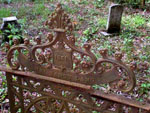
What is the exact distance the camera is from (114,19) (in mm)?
5578

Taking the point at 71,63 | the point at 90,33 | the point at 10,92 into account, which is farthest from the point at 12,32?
the point at 71,63

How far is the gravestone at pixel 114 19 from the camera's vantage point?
5.48m

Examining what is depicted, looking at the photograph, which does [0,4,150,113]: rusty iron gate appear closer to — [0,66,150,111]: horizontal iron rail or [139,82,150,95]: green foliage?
[0,66,150,111]: horizontal iron rail

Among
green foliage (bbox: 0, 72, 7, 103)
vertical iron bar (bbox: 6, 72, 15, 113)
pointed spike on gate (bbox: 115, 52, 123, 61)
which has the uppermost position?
pointed spike on gate (bbox: 115, 52, 123, 61)

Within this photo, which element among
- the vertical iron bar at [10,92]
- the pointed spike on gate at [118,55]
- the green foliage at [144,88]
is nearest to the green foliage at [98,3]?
the green foliage at [144,88]

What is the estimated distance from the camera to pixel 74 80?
1.75 metres

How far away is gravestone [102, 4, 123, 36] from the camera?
5.48 metres

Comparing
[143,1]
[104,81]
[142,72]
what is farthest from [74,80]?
[143,1]

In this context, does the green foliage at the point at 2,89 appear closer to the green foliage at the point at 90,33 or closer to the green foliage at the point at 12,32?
the green foliage at the point at 12,32

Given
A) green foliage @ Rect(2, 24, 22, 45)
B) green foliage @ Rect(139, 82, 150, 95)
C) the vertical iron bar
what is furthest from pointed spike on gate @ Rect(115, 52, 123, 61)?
green foliage @ Rect(2, 24, 22, 45)

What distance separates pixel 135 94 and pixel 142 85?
222mm

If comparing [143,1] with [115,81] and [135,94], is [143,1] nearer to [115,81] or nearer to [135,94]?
[135,94]

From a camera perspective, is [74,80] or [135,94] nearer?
[74,80]

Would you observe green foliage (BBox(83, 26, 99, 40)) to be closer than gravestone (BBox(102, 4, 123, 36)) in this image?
Yes
